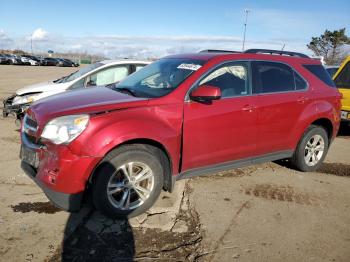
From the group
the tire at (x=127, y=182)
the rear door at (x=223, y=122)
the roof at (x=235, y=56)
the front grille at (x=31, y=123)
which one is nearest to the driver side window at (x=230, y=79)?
the rear door at (x=223, y=122)

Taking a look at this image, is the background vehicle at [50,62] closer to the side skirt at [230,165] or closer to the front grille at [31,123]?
the front grille at [31,123]

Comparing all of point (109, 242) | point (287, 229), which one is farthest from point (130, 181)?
point (287, 229)

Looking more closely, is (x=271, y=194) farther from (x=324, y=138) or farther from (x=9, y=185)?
(x=9, y=185)

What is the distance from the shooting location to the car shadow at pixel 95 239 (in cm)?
333

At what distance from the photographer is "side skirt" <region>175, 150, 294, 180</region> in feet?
14.8

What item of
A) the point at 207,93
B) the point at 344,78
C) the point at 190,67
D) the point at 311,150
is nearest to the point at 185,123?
the point at 207,93

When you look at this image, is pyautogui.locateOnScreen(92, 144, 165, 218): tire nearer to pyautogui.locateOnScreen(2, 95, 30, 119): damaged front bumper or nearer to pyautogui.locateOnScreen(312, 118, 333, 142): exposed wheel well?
pyautogui.locateOnScreen(312, 118, 333, 142): exposed wheel well

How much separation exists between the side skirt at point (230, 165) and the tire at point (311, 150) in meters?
0.18

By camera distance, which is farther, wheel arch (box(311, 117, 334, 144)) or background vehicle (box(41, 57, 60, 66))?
background vehicle (box(41, 57, 60, 66))

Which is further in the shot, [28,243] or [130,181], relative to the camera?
[130,181]

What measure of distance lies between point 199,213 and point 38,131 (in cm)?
200

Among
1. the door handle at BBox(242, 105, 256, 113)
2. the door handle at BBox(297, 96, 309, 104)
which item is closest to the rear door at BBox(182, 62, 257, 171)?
the door handle at BBox(242, 105, 256, 113)

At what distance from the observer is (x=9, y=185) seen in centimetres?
479

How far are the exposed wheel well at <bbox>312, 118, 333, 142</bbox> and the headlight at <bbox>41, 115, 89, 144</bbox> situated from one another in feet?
12.5
